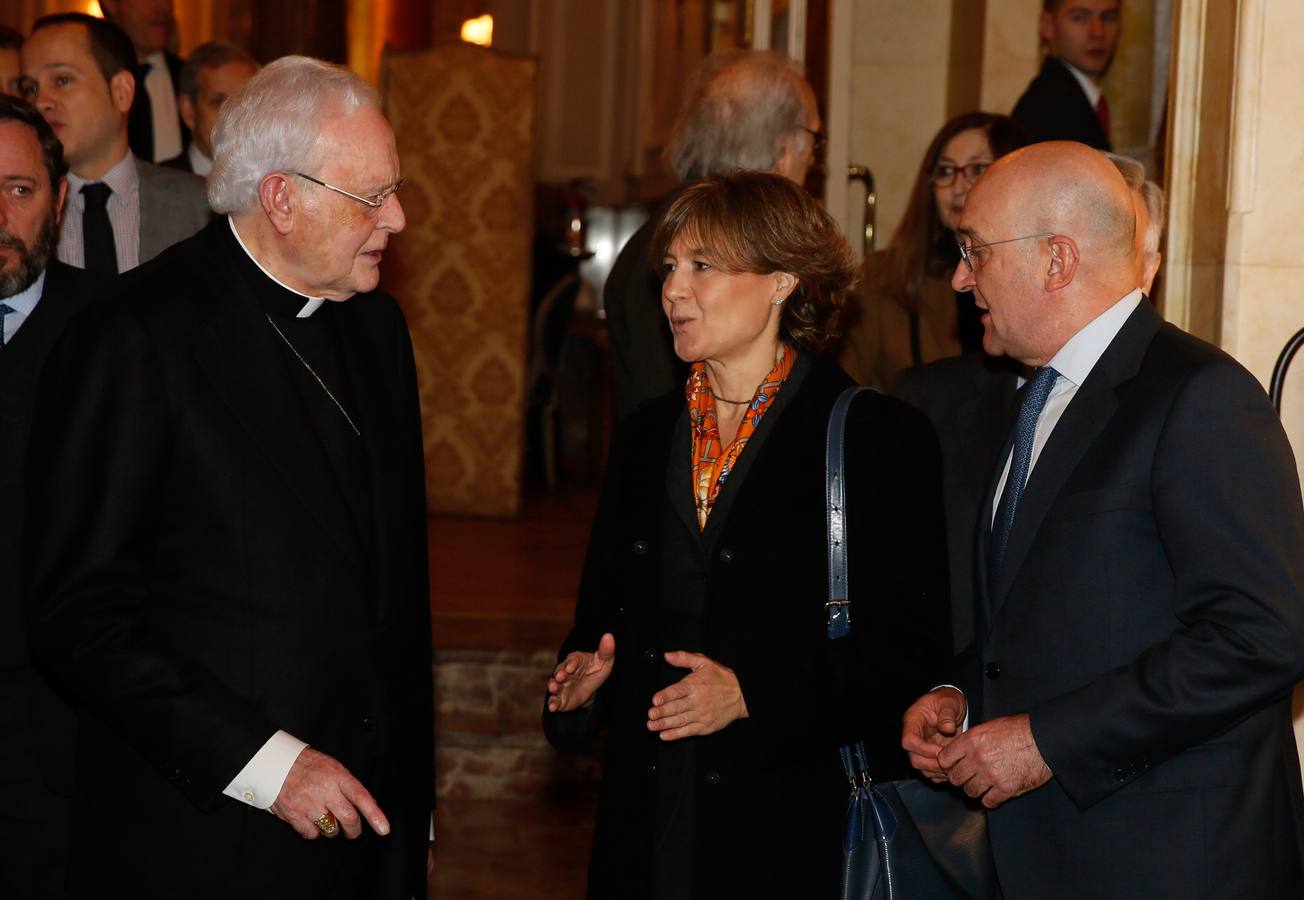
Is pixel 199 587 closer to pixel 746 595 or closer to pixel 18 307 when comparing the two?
pixel 746 595

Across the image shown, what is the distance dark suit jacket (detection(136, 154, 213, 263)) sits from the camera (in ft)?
14.5

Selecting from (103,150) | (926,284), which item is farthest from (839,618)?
(103,150)

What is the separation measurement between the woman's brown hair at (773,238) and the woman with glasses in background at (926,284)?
3.63 feet

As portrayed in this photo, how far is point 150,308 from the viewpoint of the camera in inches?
92.0

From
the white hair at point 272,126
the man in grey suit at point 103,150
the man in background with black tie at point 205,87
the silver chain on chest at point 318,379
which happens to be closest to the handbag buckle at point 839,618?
the silver chain on chest at point 318,379

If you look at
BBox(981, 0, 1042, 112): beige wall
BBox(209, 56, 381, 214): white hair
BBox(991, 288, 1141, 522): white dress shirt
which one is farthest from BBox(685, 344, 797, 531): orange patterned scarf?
BBox(981, 0, 1042, 112): beige wall

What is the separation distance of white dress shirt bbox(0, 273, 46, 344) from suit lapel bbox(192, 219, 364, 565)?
78 cm

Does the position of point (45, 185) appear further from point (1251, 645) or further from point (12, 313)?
point (1251, 645)

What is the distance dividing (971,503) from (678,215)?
37.8 inches

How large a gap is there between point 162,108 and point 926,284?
13.4 ft

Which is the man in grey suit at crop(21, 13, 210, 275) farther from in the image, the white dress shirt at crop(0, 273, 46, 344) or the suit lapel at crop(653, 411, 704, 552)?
the suit lapel at crop(653, 411, 704, 552)

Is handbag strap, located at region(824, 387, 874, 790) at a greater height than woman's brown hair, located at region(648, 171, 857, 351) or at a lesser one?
lesser

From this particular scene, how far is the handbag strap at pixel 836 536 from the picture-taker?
257 cm

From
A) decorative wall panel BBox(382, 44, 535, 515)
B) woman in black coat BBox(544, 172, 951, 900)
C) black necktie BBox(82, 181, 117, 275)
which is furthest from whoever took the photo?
decorative wall panel BBox(382, 44, 535, 515)
